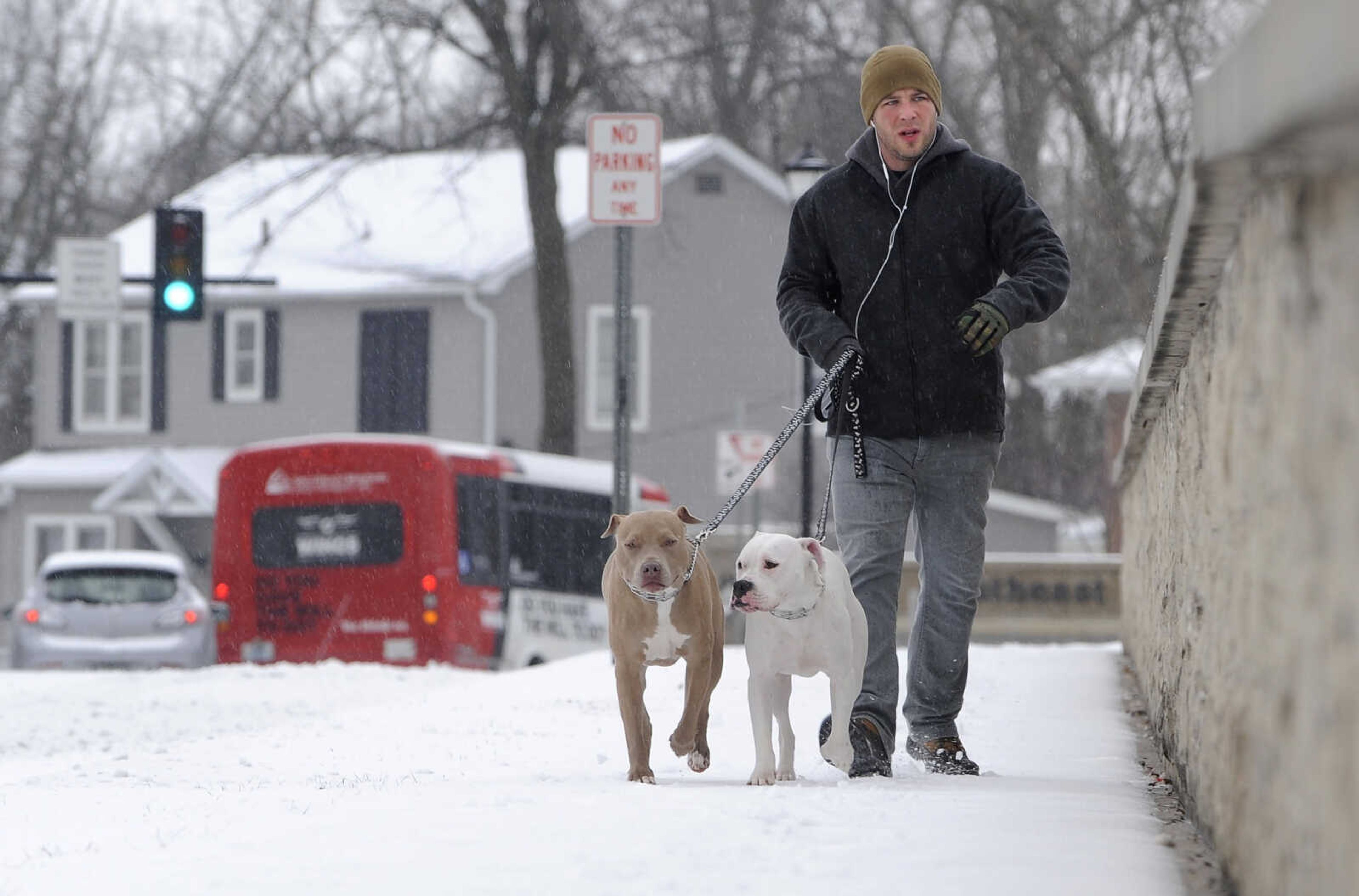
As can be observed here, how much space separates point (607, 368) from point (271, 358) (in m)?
5.70

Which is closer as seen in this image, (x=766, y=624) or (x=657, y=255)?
(x=766, y=624)

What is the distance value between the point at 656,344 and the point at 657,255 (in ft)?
5.06

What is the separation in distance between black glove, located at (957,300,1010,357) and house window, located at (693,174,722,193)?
104 ft

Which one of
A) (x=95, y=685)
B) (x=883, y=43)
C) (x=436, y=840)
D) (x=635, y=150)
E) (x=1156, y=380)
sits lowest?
(x=95, y=685)

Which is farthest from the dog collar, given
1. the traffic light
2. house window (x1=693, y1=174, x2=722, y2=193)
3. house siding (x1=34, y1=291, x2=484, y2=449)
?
house window (x1=693, y1=174, x2=722, y2=193)

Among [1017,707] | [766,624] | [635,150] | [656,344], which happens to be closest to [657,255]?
[656,344]

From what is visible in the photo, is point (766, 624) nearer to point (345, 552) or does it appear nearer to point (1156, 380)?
point (1156, 380)

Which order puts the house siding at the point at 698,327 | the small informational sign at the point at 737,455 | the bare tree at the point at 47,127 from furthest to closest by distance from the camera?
the bare tree at the point at 47,127 → the house siding at the point at 698,327 → the small informational sign at the point at 737,455

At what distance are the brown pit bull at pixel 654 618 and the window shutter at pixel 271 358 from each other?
3096 cm

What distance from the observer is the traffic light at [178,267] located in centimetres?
2119

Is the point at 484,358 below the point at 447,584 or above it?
above

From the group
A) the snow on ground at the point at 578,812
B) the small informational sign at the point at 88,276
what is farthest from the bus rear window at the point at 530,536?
the snow on ground at the point at 578,812

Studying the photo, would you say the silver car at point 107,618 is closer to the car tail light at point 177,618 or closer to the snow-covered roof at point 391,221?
the car tail light at point 177,618

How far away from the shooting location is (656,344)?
37.3m
